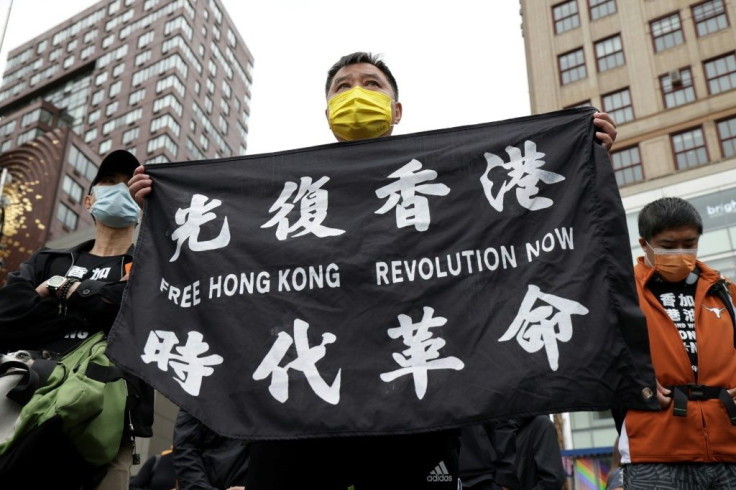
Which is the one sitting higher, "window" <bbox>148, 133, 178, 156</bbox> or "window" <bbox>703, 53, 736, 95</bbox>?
"window" <bbox>148, 133, 178, 156</bbox>

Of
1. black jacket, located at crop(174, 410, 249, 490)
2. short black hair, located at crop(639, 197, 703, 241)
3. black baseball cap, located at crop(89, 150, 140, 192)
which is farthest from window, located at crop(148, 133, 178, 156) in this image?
short black hair, located at crop(639, 197, 703, 241)

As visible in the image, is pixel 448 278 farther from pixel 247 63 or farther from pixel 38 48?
pixel 38 48

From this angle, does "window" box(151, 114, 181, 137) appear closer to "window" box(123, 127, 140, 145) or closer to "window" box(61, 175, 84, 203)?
"window" box(123, 127, 140, 145)

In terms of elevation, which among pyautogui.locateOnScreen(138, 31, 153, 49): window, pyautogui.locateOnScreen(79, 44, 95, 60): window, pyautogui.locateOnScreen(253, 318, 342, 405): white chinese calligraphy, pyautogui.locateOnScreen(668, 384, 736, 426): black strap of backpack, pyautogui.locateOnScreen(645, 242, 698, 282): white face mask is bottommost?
pyautogui.locateOnScreen(668, 384, 736, 426): black strap of backpack

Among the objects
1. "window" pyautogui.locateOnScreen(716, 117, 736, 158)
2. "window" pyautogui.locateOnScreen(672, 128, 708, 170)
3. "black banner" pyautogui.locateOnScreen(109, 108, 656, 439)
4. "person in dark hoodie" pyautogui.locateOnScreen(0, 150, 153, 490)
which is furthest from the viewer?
"window" pyautogui.locateOnScreen(672, 128, 708, 170)

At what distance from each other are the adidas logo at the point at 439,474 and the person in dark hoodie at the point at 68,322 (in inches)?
53.9

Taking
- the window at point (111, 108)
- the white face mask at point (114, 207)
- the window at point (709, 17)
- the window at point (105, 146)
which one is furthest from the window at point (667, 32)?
the window at point (111, 108)

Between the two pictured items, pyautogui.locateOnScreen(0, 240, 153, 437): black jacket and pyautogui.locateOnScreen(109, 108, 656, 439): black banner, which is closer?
pyautogui.locateOnScreen(109, 108, 656, 439): black banner

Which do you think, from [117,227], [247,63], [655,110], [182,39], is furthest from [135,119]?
[117,227]

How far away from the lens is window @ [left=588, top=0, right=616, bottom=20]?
78.9 ft

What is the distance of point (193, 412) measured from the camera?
210cm

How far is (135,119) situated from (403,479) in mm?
56626

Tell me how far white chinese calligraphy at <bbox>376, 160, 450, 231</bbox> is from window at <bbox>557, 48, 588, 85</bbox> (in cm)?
2338

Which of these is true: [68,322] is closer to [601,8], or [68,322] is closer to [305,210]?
[305,210]
